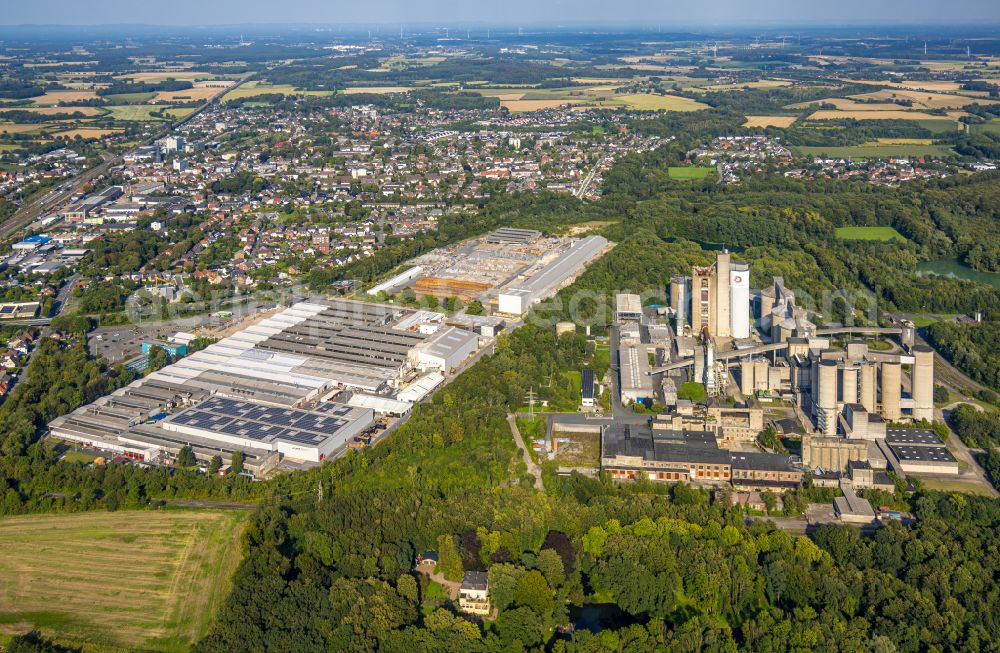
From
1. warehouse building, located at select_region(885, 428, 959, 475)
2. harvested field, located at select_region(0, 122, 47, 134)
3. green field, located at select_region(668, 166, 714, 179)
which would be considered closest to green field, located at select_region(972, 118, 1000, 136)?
green field, located at select_region(668, 166, 714, 179)

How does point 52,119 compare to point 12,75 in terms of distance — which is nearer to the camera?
point 52,119

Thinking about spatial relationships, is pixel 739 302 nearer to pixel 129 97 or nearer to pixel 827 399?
pixel 827 399

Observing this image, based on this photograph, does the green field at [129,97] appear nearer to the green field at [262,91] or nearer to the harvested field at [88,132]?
the green field at [262,91]

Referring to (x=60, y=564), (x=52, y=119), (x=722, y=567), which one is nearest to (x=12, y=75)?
(x=52, y=119)

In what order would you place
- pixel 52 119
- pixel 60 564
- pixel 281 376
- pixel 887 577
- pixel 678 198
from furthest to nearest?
pixel 52 119
pixel 678 198
pixel 281 376
pixel 60 564
pixel 887 577

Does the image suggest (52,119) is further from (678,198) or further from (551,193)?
(678,198)

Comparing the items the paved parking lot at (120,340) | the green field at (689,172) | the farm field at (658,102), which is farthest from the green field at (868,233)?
the farm field at (658,102)

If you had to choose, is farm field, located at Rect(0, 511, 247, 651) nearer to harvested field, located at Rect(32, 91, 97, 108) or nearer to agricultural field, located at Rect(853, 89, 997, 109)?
agricultural field, located at Rect(853, 89, 997, 109)
